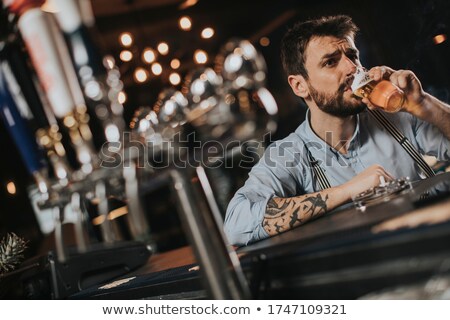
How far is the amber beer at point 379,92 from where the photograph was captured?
1.77 meters

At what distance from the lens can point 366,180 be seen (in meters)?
1.78

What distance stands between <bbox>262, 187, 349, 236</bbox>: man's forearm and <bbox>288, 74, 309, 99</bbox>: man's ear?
1.31 feet

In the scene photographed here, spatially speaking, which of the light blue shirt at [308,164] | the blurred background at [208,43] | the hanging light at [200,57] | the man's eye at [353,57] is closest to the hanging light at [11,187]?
the blurred background at [208,43]

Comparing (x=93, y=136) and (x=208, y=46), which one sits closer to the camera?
(x=208, y=46)

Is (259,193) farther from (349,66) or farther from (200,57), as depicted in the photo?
(200,57)

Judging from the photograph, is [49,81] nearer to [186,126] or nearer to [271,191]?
[271,191]

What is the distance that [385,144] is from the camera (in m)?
1.84

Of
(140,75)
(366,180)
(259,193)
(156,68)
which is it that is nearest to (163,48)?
(156,68)

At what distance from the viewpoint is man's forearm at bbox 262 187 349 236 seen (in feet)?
5.95

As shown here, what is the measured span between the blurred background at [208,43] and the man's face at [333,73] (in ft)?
0.20

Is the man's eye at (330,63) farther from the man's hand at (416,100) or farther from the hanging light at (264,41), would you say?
the hanging light at (264,41)

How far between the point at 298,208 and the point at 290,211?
0.11 feet

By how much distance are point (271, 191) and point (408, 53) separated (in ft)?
2.39

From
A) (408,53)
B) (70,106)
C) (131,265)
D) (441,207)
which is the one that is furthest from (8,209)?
(441,207)
